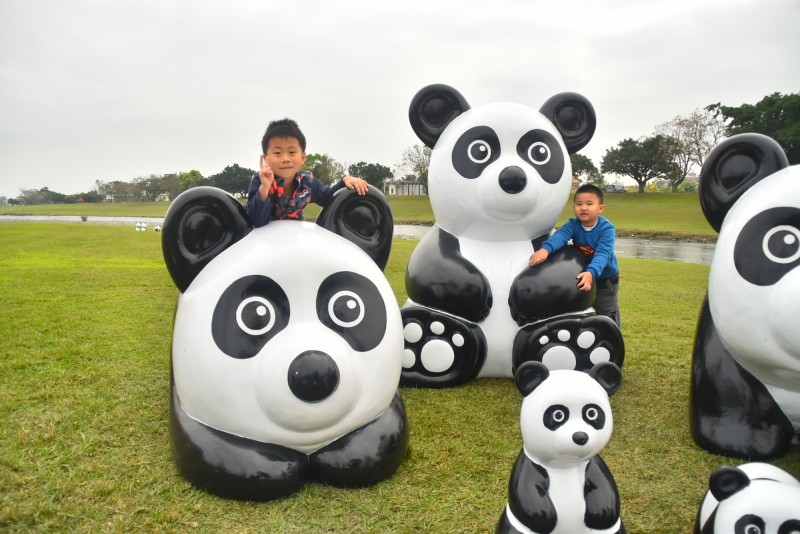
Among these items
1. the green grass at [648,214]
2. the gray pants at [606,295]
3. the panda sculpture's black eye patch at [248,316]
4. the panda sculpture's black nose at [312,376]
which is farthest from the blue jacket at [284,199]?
the green grass at [648,214]

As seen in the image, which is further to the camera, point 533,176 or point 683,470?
point 533,176

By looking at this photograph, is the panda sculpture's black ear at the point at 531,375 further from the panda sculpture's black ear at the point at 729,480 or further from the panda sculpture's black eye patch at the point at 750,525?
the panda sculpture's black eye patch at the point at 750,525

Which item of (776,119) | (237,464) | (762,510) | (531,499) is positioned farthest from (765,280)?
(776,119)

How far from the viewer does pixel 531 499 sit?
1939mm

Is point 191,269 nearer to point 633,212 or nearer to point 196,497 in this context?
point 196,497

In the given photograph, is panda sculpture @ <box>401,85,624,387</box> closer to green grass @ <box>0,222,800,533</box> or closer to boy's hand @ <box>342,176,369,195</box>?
green grass @ <box>0,222,800,533</box>

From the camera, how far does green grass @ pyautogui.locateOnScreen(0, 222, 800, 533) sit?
2.52 m

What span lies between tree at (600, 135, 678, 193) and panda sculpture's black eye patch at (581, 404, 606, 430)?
42.1m

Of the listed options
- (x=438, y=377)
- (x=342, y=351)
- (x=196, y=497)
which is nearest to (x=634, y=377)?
(x=438, y=377)

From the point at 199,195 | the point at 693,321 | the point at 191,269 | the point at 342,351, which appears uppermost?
the point at 199,195

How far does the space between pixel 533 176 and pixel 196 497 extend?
8.95 feet

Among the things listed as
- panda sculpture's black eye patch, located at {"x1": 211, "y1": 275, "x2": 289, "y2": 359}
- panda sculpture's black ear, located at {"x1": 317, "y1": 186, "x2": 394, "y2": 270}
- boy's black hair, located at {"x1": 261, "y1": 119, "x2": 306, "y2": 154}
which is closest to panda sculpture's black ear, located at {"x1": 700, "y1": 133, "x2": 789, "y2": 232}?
panda sculpture's black ear, located at {"x1": 317, "y1": 186, "x2": 394, "y2": 270}

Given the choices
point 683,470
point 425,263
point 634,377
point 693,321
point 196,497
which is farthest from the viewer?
point 693,321

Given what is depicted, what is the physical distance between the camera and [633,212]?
32.2 meters
